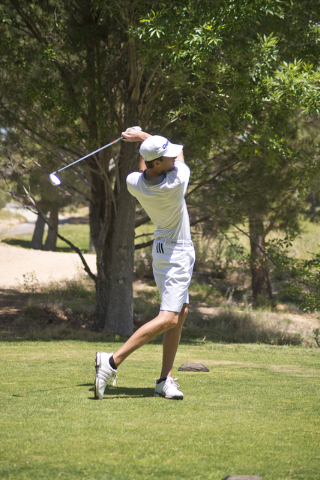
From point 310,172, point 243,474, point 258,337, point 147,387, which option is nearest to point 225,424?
point 243,474

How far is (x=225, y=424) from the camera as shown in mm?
3076

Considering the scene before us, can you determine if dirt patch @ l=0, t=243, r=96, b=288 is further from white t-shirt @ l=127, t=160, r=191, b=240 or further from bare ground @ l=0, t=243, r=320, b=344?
white t-shirt @ l=127, t=160, r=191, b=240

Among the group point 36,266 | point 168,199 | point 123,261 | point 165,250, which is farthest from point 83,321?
point 168,199

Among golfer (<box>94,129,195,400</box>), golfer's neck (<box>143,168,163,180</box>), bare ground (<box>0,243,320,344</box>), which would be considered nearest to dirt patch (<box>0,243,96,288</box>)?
bare ground (<box>0,243,320,344</box>)

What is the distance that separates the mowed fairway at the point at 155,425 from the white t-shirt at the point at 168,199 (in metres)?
1.25

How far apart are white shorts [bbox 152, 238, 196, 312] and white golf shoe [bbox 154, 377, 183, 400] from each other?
0.53 metres

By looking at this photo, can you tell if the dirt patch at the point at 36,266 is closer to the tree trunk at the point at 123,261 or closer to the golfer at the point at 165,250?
the tree trunk at the point at 123,261

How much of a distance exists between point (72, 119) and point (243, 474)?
7.42m

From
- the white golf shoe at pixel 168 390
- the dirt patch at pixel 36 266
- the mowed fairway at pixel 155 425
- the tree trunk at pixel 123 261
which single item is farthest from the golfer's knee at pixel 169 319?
the dirt patch at pixel 36 266

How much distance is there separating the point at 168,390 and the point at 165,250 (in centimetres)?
101

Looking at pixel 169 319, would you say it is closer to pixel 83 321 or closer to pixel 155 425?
pixel 155 425

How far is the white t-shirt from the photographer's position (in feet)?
12.3

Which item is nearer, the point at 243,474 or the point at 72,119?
the point at 243,474

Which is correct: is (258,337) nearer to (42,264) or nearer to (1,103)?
(1,103)
